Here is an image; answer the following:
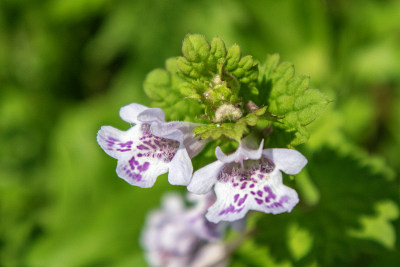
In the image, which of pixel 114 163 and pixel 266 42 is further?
pixel 266 42

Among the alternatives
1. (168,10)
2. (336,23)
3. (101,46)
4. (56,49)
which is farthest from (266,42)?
(56,49)

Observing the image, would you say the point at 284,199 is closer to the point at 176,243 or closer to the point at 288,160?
the point at 288,160

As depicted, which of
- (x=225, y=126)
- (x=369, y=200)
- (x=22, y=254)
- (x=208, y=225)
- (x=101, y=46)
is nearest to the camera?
(x=225, y=126)

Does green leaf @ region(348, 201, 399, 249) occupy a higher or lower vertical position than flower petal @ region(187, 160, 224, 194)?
lower

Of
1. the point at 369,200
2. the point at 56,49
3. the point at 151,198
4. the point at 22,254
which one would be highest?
the point at 56,49

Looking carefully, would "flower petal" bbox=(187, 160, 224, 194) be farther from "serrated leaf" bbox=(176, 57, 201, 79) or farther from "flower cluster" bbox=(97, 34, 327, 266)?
"serrated leaf" bbox=(176, 57, 201, 79)

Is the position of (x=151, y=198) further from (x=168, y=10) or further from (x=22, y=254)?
(x=168, y=10)

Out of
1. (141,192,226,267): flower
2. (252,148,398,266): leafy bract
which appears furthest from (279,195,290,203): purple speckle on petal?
(141,192,226,267): flower
